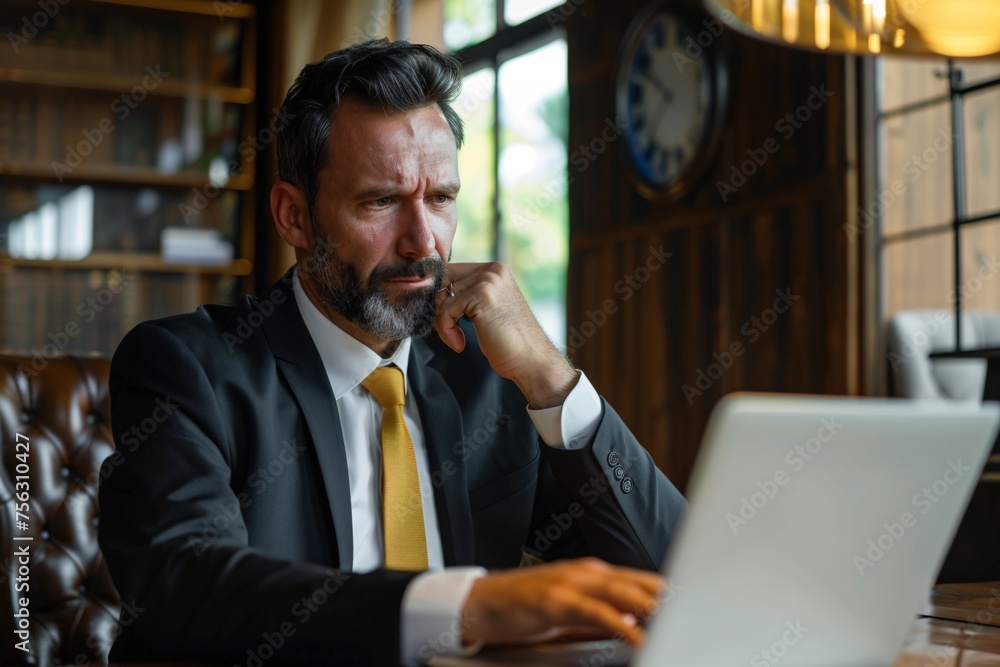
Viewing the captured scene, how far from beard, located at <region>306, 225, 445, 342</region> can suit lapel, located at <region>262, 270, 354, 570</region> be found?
0.20 feet

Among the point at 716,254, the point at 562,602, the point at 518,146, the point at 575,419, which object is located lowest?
the point at 562,602

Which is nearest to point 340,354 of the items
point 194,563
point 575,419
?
point 575,419

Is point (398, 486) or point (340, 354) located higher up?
point (340, 354)

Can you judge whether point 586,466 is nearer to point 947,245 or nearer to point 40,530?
point 40,530

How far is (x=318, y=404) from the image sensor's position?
1489 millimetres

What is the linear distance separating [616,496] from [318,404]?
1.32 feet

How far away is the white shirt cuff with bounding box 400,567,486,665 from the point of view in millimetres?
911

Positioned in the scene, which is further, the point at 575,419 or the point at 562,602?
the point at 575,419

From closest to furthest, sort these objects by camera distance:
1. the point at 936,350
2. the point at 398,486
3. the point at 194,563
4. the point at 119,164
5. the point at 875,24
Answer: the point at 194,563 < the point at 875,24 < the point at 398,486 < the point at 936,350 < the point at 119,164

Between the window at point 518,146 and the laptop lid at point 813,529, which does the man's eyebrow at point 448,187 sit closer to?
the laptop lid at point 813,529

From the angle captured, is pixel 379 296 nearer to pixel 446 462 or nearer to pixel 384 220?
pixel 384 220

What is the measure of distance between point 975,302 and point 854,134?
61cm

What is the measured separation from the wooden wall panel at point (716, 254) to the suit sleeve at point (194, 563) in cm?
246

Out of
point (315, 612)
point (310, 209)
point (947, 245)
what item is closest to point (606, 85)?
point (947, 245)
